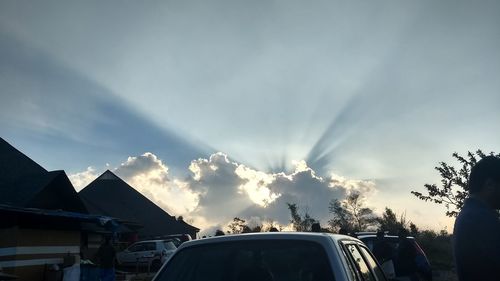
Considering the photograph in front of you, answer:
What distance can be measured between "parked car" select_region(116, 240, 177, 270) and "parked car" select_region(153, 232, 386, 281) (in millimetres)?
21290

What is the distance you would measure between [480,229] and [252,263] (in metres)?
1.78

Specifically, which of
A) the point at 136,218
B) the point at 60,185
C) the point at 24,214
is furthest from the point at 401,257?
the point at 136,218

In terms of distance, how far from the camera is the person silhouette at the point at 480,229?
3434mm

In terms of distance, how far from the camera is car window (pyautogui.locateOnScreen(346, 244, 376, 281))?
4.04m

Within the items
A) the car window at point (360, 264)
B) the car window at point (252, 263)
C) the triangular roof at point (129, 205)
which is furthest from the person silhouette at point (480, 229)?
the triangular roof at point (129, 205)

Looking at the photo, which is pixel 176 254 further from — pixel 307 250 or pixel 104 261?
pixel 104 261

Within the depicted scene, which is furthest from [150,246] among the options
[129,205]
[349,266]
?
[349,266]

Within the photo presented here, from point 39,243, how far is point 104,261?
11.2 feet

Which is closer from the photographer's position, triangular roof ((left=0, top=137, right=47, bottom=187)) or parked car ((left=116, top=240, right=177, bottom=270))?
triangular roof ((left=0, top=137, right=47, bottom=187))

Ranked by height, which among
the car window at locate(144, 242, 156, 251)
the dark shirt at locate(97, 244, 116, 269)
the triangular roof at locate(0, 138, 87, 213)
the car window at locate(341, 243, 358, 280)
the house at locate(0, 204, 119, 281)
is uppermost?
the triangular roof at locate(0, 138, 87, 213)

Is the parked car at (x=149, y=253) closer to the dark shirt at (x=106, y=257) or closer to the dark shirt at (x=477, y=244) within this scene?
the dark shirt at (x=106, y=257)

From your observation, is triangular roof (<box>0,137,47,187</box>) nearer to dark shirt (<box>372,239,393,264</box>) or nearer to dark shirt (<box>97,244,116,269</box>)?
dark shirt (<box>97,244,116,269</box>)

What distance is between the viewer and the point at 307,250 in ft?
11.3

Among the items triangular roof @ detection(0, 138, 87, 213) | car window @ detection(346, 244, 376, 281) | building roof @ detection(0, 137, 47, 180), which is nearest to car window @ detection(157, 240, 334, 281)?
car window @ detection(346, 244, 376, 281)
